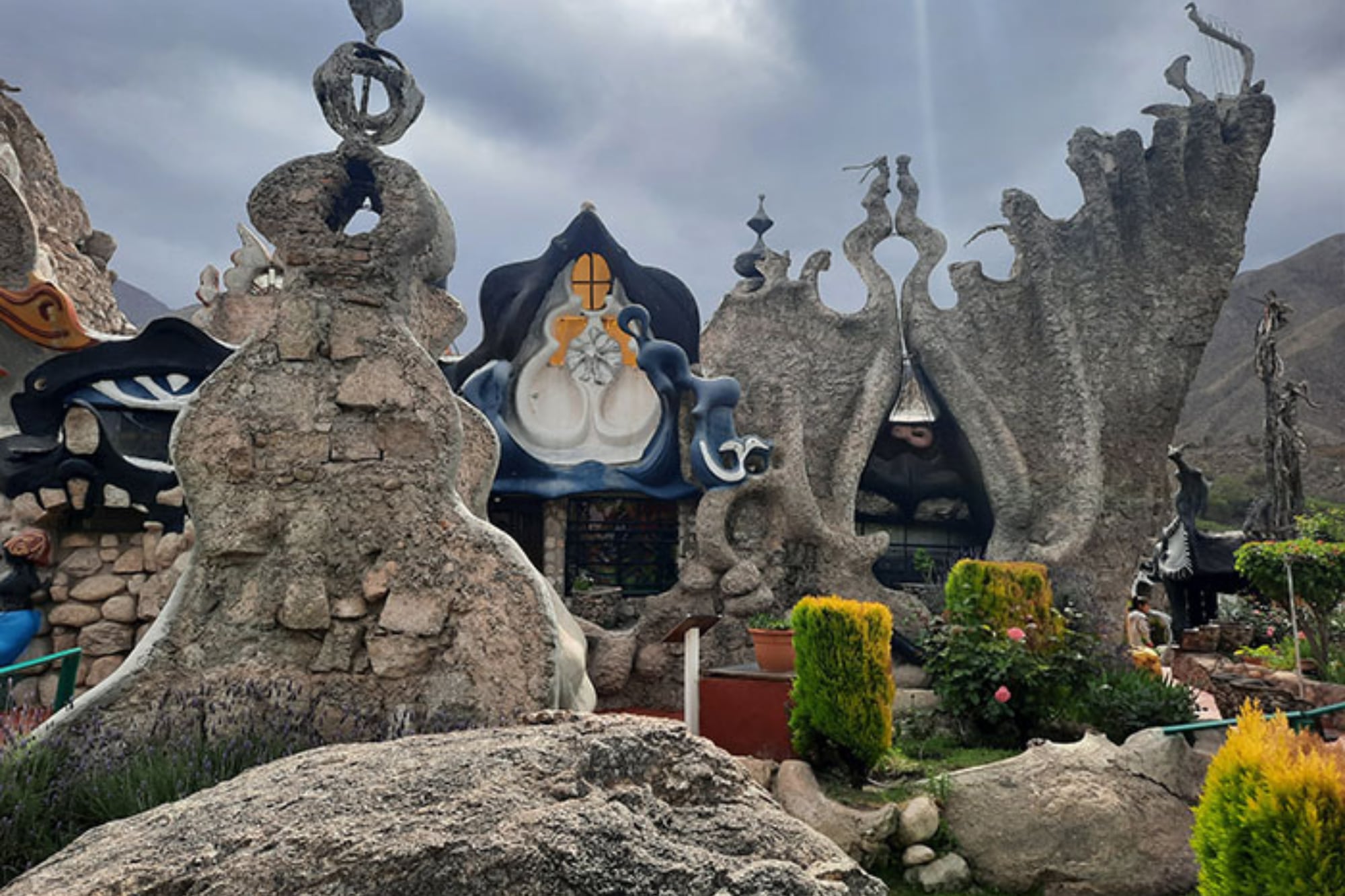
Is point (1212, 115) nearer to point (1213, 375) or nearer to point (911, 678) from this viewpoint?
point (911, 678)

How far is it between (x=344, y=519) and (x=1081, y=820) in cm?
457

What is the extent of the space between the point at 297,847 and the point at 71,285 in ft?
39.0

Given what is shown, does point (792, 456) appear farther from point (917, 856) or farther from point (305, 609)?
point (305, 609)

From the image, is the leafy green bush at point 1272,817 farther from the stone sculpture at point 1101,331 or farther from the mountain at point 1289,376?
the mountain at point 1289,376

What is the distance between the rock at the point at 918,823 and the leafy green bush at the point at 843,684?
1.96ft

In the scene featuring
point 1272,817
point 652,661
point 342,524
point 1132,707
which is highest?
point 342,524

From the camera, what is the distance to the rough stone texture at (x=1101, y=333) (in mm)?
11539

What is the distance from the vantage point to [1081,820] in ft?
16.4

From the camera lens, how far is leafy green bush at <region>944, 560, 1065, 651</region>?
7426mm

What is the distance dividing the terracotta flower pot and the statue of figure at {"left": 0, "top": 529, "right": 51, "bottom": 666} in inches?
263

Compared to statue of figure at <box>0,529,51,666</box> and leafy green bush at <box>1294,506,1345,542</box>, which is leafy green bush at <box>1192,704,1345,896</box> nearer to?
leafy green bush at <box>1294,506,1345,542</box>

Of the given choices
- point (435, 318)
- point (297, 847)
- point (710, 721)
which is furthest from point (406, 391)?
point (710, 721)

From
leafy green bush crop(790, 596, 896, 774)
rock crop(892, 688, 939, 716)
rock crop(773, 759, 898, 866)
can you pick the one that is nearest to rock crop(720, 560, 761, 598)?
rock crop(892, 688, 939, 716)

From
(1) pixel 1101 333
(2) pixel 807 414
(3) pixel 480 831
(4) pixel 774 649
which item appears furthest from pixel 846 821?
(1) pixel 1101 333
